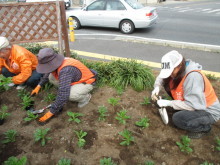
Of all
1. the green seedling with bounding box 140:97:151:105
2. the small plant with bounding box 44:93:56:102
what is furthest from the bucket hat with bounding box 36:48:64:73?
the green seedling with bounding box 140:97:151:105

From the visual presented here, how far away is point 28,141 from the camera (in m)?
2.46

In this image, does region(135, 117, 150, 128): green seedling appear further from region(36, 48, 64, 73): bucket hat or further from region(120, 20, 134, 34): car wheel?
region(120, 20, 134, 34): car wheel

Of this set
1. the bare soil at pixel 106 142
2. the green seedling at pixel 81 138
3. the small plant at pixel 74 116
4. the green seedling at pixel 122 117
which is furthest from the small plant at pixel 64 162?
the green seedling at pixel 122 117

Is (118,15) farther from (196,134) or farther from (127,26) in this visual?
(196,134)

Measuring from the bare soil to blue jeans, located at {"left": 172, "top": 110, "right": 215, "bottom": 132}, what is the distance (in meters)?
0.16

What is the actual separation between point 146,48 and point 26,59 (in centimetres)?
352

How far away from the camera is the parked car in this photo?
686 centimetres

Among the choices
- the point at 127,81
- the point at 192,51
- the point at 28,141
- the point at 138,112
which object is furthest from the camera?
the point at 192,51

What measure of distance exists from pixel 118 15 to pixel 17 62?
194 inches

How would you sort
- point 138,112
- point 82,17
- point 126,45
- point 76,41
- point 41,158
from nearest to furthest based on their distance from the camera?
point 41,158 < point 138,112 < point 126,45 < point 76,41 < point 82,17

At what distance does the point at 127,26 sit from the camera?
7.10 metres

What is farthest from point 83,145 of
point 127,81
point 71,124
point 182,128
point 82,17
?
point 82,17

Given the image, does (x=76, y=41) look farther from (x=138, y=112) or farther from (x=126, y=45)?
(x=138, y=112)

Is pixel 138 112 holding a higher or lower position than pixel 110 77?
lower
